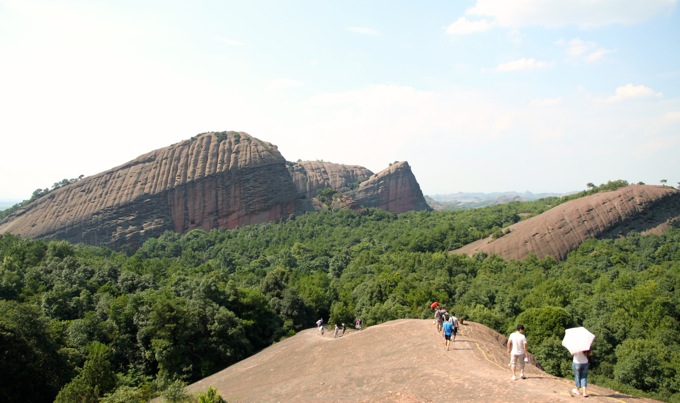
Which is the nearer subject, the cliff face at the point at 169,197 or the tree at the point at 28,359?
the tree at the point at 28,359

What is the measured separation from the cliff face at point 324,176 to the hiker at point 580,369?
96.2 metres

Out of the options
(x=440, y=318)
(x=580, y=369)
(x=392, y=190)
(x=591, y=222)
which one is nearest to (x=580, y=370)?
(x=580, y=369)

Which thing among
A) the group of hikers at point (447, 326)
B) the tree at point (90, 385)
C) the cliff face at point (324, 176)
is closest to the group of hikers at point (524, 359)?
the group of hikers at point (447, 326)

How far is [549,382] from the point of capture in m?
13.3

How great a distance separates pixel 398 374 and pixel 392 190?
107 meters

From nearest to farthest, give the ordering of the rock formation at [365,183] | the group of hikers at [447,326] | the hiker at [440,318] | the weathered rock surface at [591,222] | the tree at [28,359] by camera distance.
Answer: the group of hikers at [447,326], the hiker at [440,318], the tree at [28,359], the weathered rock surface at [591,222], the rock formation at [365,183]

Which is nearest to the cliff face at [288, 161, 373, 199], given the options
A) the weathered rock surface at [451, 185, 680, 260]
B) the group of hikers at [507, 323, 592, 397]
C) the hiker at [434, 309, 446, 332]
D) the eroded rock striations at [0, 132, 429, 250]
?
the eroded rock striations at [0, 132, 429, 250]

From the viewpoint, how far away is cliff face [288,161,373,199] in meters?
111

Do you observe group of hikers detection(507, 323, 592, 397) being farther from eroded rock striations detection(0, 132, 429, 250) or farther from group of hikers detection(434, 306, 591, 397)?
eroded rock striations detection(0, 132, 429, 250)

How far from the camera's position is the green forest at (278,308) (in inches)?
1036

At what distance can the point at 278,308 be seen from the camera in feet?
139

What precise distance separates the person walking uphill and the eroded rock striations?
248ft

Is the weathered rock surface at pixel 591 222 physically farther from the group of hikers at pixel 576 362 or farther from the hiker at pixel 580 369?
the hiker at pixel 580 369

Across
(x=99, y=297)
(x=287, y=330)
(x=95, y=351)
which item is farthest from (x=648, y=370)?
(x=99, y=297)
